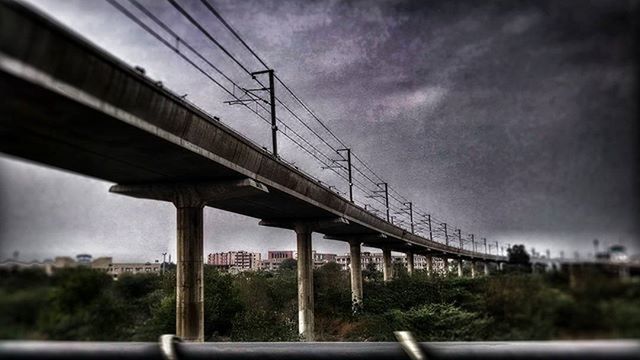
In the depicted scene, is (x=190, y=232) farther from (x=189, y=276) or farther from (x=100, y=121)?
(x=100, y=121)

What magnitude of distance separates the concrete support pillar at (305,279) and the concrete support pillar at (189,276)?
17.0 m

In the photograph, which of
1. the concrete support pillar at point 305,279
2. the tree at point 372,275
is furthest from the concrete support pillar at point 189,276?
the tree at point 372,275

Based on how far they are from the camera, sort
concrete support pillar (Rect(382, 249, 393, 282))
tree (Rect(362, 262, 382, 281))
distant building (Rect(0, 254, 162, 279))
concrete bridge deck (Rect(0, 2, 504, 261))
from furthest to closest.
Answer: tree (Rect(362, 262, 382, 281)), concrete support pillar (Rect(382, 249, 393, 282)), concrete bridge deck (Rect(0, 2, 504, 261)), distant building (Rect(0, 254, 162, 279))

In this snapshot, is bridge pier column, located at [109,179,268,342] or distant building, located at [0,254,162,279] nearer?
distant building, located at [0,254,162,279]

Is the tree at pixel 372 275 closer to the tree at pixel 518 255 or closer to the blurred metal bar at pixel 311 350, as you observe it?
the tree at pixel 518 255

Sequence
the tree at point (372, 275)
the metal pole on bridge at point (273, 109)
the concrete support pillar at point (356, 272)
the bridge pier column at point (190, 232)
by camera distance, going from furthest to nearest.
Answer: the tree at point (372, 275) < the concrete support pillar at point (356, 272) < the metal pole on bridge at point (273, 109) < the bridge pier column at point (190, 232)

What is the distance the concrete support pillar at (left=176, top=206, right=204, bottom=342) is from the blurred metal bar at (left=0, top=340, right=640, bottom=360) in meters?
21.1

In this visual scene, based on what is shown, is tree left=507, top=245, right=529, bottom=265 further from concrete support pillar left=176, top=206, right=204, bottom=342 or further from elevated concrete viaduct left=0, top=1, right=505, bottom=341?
concrete support pillar left=176, top=206, right=204, bottom=342

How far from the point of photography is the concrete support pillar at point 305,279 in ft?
127

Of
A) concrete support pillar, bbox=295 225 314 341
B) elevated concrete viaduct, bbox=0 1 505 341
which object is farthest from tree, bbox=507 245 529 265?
concrete support pillar, bbox=295 225 314 341

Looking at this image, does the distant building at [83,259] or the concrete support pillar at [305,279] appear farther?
the concrete support pillar at [305,279]

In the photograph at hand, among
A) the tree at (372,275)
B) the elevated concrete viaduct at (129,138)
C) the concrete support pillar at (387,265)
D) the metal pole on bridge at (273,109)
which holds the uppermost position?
the metal pole on bridge at (273,109)

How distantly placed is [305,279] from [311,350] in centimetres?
3871

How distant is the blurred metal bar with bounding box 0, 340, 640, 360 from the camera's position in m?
1.79
